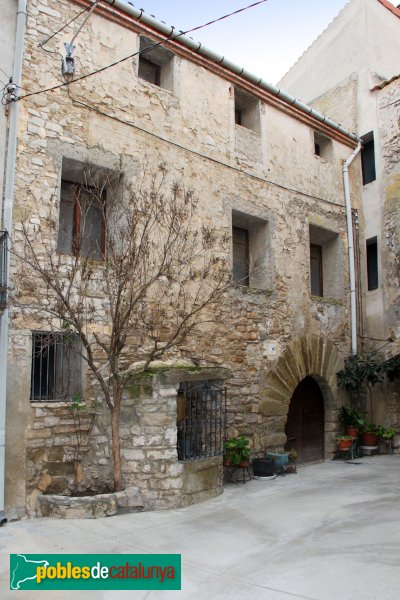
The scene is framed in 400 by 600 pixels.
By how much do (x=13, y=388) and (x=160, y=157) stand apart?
4.00 m

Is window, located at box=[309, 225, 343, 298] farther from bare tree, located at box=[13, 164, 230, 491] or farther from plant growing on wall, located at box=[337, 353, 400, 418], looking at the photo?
bare tree, located at box=[13, 164, 230, 491]

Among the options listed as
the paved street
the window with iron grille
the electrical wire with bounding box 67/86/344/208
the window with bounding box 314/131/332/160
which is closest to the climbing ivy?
the paved street

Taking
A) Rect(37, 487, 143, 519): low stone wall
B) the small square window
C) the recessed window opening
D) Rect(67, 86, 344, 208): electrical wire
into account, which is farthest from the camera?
the recessed window opening

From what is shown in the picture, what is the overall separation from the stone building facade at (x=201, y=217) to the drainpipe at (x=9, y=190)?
0.40 feet

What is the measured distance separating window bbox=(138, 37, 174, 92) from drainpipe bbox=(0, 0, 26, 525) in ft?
6.88

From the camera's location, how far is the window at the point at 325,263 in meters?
10.7

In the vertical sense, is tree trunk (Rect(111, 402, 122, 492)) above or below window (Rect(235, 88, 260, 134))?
below

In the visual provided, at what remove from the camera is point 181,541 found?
501cm

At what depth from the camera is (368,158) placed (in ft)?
37.8

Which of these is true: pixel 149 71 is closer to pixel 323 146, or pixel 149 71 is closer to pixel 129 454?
pixel 323 146

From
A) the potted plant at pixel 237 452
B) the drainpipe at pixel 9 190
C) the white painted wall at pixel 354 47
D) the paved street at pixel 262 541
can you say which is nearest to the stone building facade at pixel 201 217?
the drainpipe at pixel 9 190

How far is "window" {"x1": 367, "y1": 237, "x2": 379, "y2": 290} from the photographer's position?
36.7 ft

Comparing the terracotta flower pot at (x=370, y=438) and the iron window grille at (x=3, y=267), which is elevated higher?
the iron window grille at (x=3, y=267)

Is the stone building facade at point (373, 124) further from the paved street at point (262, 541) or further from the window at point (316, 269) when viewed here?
the paved street at point (262, 541)
